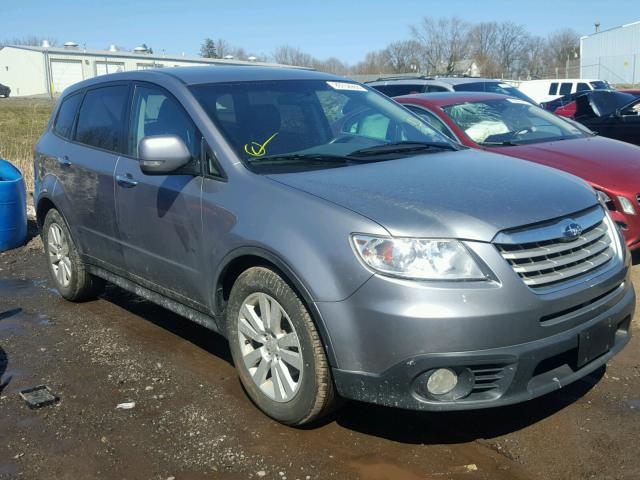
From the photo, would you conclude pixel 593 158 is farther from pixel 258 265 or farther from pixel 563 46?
pixel 563 46

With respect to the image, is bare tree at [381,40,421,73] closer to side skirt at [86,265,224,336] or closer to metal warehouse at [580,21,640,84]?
metal warehouse at [580,21,640,84]

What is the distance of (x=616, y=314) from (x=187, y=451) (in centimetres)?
222

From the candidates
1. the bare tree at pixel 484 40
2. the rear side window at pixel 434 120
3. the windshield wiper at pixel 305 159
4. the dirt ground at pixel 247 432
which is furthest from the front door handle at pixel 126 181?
the bare tree at pixel 484 40

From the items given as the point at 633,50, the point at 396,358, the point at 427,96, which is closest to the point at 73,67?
the point at 633,50

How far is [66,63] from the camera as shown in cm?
6600

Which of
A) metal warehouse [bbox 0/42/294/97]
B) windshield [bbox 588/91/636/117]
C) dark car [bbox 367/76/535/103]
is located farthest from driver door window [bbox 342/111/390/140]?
metal warehouse [bbox 0/42/294/97]

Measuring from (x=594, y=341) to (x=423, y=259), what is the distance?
96 cm

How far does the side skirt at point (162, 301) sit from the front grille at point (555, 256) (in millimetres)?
1777

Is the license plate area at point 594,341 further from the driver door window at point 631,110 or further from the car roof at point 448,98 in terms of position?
the driver door window at point 631,110

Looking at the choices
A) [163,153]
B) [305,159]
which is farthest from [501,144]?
[163,153]

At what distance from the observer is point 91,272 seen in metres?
5.39

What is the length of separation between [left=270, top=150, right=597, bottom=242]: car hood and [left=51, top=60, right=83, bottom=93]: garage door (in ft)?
222

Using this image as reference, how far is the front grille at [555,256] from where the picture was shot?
3016 mm

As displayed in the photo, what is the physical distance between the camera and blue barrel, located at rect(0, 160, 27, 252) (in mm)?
7867
